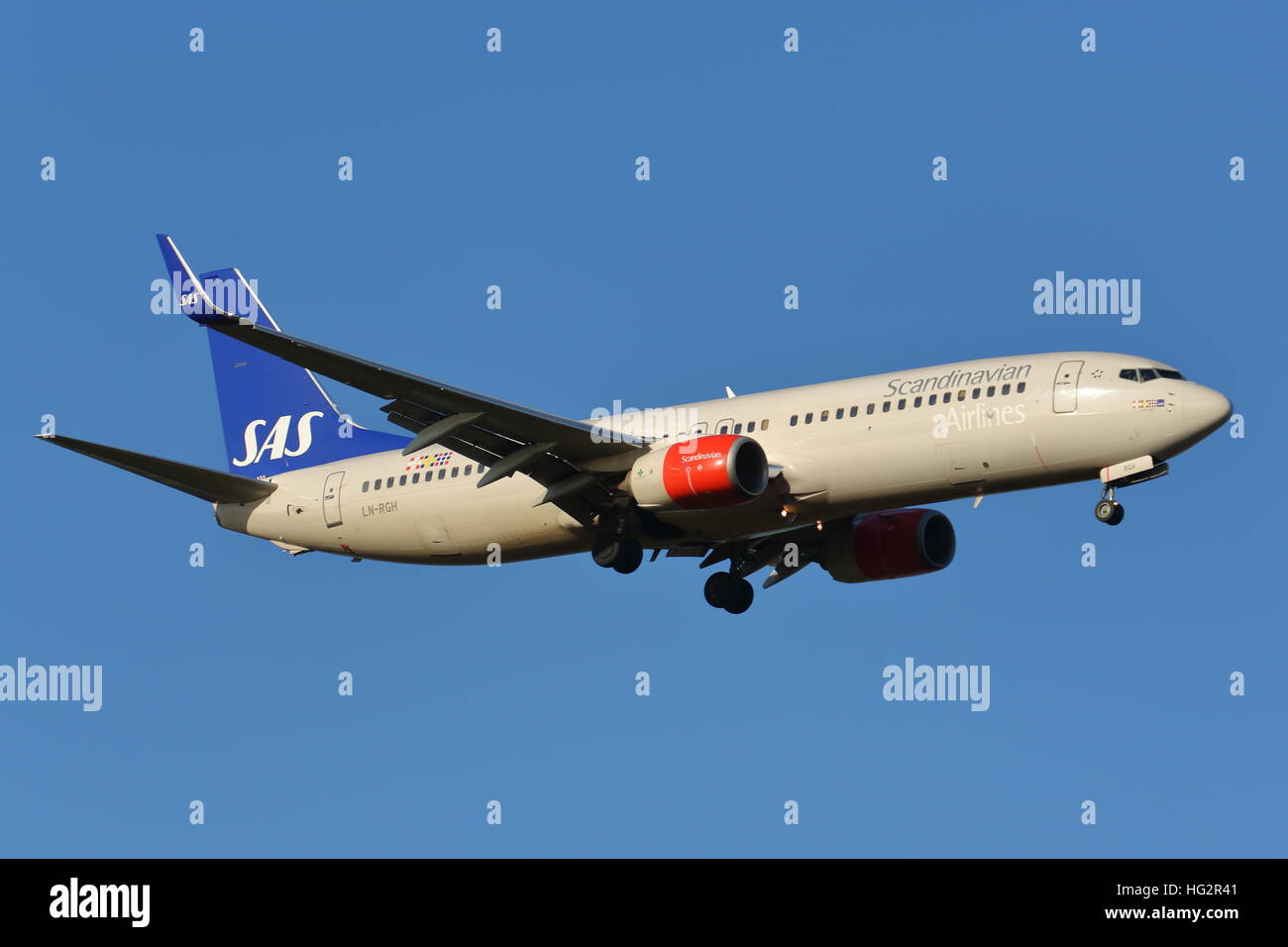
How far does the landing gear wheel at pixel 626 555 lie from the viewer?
4309 centimetres

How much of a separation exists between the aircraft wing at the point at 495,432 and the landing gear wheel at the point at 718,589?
18.6 ft

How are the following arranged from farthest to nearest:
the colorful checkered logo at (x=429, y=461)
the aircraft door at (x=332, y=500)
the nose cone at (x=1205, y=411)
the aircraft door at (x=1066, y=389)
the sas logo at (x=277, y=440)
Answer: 1. the sas logo at (x=277, y=440)
2. the aircraft door at (x=332, y=500)
3. the colorful checkered logo at (x=429, y=461)
4. the aircraft door at (x=1066, y=389)
5. the nose cone at (x=1205, y=411)

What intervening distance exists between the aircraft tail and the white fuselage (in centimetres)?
488

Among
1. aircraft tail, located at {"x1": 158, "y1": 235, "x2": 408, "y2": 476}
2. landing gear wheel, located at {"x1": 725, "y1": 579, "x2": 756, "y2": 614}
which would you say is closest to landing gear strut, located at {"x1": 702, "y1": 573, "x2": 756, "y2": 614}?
landing gear wheel, located at {"x1": 725, "y1": 579, "x2": 756, "y2": 614}

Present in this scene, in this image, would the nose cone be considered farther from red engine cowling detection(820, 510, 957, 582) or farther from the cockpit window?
red engine cowling detection(820, 510, 957, 582)

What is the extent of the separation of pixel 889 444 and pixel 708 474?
4.02m

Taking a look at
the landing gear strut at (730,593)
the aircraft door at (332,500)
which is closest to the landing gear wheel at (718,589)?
the landing gear strut at (730,593)

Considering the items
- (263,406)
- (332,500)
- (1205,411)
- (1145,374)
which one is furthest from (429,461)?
(1205,411)

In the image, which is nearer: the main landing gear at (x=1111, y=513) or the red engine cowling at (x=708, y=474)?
the main landing gear at (x=1111, y=513)

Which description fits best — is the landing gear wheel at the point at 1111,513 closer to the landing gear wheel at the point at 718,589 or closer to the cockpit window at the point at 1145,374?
the cockpit window at the point at 1145,374

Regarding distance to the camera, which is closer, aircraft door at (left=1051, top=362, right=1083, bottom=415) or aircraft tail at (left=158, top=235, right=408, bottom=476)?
aircraft door at (left=1051, top=362, right=1083, bottom=415)

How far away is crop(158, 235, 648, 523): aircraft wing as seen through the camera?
128 ft

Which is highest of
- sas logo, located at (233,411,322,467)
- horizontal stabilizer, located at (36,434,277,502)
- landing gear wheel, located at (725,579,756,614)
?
sas logo, located at (233,411,322,467)

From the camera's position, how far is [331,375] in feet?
128
